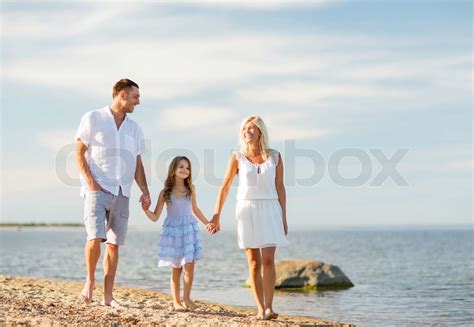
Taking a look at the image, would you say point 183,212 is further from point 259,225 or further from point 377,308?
point 377,308

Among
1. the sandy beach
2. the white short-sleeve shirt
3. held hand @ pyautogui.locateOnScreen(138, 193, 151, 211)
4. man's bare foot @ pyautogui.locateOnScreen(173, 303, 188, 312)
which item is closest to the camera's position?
the sandy beach

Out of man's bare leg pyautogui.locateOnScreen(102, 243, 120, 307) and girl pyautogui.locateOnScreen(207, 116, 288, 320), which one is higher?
girl pyautogui.locateOnScreen(207, 116, 288, 320)

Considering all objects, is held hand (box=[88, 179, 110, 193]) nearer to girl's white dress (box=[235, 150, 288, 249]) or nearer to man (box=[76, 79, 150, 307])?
man (box=[76, 79, 150, 307])

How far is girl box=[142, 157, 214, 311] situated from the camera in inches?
335

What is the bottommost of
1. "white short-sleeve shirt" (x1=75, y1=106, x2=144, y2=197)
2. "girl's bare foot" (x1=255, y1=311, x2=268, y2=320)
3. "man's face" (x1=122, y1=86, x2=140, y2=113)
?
"girl's bare foot" (x1=255, y1=311, x2=268, y2=320)

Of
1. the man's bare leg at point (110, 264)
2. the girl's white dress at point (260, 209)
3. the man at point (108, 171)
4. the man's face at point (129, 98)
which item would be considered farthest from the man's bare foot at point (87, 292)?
the man's face at point (129, 98)

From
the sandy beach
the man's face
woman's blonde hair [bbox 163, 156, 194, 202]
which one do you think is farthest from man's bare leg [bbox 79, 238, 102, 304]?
the man's face

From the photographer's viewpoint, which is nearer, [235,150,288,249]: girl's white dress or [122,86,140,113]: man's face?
[235,150,288,249]: girl's white dress

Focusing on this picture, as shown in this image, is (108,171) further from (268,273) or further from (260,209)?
(268,273)

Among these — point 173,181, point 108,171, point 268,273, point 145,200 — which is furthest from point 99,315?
point 173,181

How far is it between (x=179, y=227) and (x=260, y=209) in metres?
1.35

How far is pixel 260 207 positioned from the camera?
7801 millimetres

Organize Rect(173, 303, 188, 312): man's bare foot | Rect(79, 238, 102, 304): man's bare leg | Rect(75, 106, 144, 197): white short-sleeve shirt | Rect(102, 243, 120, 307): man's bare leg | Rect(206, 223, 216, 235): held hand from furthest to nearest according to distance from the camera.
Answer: Rect(173, 303, 188, 312): man's bare foot → Rect(206, 223, 216, 235): held hand → Rect(102, 243, 120, 307): man's bare leg → Rect(75, 106, 144, 197): white short-sleeve shirt → Rect(79, 238, 102, 304): man's bare leg

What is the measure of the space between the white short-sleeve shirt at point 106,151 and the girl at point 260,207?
4.50 ft
